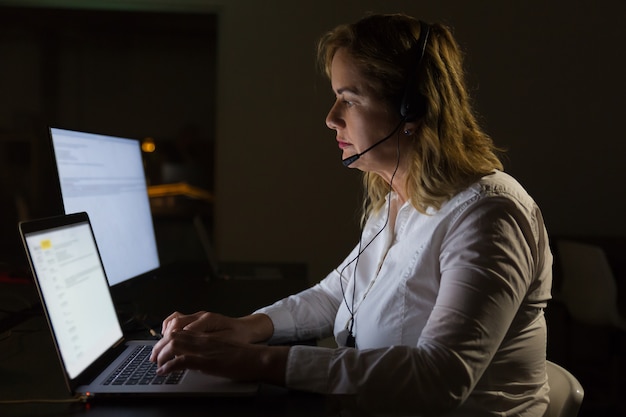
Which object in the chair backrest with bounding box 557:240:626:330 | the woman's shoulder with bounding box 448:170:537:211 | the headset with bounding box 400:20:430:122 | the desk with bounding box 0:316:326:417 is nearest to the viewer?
the desk with bounding box 0:316:326:417

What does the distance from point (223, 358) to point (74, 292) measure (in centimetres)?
27

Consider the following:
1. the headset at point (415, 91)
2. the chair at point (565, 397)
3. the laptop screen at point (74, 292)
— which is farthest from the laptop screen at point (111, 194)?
the chair at point (565, 397)

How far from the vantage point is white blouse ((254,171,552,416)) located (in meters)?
0.85

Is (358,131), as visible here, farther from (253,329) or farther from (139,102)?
(139,102)

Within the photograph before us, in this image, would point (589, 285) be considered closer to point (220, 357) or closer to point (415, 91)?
point (415, 91)

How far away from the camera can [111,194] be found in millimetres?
1416

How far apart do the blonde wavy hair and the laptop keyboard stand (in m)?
0.54

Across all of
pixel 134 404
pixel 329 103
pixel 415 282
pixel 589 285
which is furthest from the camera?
pixel 329 103

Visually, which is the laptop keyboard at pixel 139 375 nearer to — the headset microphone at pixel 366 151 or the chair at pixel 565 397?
the headset microphone at pixel 366 151

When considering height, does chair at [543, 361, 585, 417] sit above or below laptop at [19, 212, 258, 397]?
below

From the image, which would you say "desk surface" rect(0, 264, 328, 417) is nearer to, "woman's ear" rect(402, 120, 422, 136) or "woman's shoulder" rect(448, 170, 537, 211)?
"woman's shoulder" rect(448, 170, 537, 211)

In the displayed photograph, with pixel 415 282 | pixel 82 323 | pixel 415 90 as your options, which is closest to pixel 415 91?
pixel 415 90

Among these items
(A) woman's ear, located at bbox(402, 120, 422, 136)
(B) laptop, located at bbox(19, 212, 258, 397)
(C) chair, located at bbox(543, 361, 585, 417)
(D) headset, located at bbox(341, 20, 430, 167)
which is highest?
(D) headset, located at bbox(341, 20, 430, 167)

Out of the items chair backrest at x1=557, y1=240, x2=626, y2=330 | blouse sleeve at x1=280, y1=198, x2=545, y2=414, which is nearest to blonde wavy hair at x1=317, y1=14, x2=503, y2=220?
blouse sleeve at x1=280, y1=198, x2=545, y2=414
